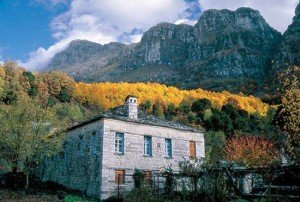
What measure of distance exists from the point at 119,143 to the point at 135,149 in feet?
5.16

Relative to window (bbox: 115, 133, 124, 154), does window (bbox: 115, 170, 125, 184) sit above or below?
below

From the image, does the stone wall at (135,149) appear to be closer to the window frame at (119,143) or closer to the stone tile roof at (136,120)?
the window frame at (119,143)

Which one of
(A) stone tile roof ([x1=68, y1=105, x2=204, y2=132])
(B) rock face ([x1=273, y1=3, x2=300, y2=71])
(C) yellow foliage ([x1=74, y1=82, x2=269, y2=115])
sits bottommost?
(A) stone tile roof ([x1=68, y1=105, x2=204, y2=132])

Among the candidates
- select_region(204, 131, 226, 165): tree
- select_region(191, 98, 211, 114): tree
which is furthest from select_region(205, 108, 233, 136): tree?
select_region(204, 131, 226, 165): tree

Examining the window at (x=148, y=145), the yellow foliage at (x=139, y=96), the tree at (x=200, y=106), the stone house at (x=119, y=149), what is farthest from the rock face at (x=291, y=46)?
the window at (x=148, y=145)

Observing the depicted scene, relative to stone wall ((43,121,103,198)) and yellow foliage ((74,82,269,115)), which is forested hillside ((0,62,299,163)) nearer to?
yellow foliage ((74,82,269,115))

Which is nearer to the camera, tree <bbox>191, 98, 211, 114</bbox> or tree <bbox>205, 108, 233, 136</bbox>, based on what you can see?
tree <bbox>205, 108, 233, 136</bbox>

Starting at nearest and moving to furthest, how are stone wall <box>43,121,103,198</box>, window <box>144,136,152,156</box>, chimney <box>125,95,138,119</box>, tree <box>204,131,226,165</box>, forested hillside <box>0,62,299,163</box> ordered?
stone wall <box>43,121,103,198</box> < chimney <box>125,95,138,119</box> < window <box>144,136,152,156</box> < tree <box>204,131,226,165</box> < forested hillside <box>0,62,299,163</box>

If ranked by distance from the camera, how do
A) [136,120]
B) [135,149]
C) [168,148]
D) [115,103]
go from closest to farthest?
[135,149] < [136,120] < [168,148] < [115,103]

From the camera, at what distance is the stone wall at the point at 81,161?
29.9 m

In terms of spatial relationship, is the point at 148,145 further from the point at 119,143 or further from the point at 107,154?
the point at 107,154

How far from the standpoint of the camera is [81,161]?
106ft

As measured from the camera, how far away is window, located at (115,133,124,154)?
3056cm

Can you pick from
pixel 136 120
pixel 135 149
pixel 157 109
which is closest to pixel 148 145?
pixel 135 149
